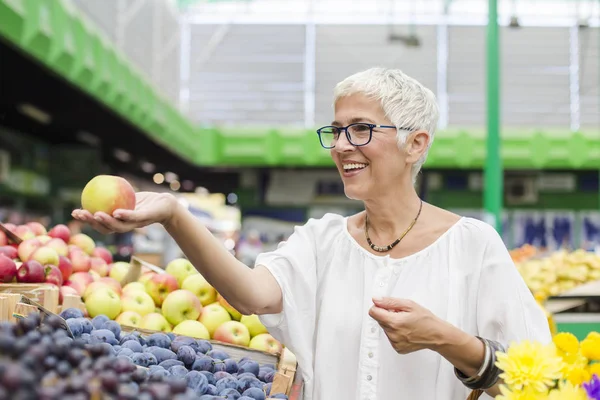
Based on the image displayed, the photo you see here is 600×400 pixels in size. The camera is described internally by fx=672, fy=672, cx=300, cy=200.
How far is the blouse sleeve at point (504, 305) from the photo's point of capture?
1736mm

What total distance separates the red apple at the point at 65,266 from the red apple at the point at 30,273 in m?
0.32

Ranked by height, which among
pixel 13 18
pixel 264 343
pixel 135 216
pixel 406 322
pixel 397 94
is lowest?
pixel 264 343

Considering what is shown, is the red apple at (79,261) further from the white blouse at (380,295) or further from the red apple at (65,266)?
the white blouse at (380,295)

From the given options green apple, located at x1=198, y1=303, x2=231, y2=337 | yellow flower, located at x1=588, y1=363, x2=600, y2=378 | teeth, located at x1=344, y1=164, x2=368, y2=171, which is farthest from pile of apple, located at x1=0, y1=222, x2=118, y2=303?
yellow flower, located at x1=588, y1=363, x2=600, y2=378

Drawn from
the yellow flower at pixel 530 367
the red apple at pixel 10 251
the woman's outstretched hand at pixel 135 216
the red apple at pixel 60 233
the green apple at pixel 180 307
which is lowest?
the green apple at pixel 180 307

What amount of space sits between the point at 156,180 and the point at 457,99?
9104 mm

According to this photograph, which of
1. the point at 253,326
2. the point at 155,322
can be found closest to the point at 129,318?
the point at 155,322

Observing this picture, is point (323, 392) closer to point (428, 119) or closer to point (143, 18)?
point (428, 119)

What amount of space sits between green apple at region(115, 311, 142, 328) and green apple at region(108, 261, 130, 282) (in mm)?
489

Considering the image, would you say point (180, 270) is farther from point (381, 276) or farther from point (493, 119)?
point (493, 119)

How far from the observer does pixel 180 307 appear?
8.88 ft

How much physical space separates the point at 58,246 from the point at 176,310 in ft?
2.17

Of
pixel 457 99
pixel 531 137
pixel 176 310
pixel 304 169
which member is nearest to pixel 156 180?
pixel 304 169

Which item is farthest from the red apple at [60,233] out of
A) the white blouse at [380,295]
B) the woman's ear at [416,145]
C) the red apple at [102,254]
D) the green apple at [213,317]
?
the woman's ear at [416,145]
